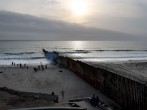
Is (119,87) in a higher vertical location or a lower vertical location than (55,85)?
higher

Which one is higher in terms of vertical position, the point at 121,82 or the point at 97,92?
the point at 121,82

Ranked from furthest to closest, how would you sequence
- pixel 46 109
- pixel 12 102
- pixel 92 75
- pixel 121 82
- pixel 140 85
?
pixel 92 75
pixel 121 82
pixel 140 85
pixel 12 102
pixel 46 109

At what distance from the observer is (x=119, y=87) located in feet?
73.5

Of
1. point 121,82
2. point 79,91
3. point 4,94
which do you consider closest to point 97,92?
point 79,91

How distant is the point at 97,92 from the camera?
26.7m

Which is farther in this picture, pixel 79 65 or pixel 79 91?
A: pixel 79 65

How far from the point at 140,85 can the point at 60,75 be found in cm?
2107

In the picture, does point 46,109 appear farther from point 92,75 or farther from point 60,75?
point 60,75

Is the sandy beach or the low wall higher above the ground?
the low wall

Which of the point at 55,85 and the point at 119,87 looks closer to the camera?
the point at 119,87

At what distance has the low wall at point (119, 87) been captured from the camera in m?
18.9

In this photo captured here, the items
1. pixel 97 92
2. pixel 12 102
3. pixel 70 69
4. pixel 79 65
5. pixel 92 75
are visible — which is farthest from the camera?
pixel 70 69

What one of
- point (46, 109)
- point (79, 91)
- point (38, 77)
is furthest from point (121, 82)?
point (38, 77)

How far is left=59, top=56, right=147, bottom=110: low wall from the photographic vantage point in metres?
18.9
